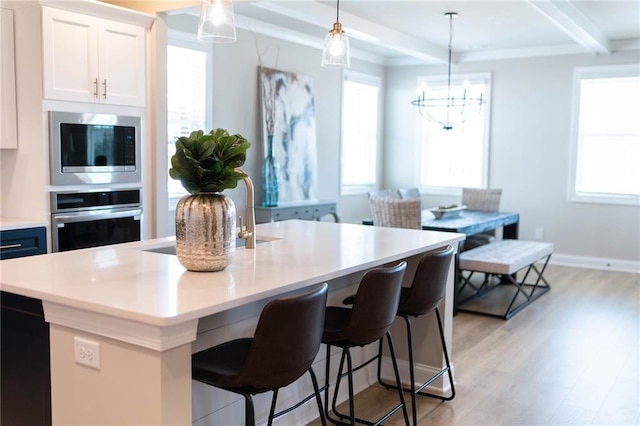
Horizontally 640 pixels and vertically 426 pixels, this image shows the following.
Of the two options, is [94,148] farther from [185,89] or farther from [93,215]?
[185,89]

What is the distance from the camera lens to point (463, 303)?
5.69 meters

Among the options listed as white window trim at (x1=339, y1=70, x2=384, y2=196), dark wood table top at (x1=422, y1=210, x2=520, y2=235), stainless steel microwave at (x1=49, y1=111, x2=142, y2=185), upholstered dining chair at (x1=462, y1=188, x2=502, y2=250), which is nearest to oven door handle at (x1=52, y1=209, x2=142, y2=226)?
stainless steel microwave at (x1=49, y1=111, x2=142, y2=185)

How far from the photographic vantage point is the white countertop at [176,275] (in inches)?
75.1

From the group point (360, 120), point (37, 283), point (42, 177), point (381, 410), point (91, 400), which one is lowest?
point (381, 410)

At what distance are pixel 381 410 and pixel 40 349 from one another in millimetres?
1832

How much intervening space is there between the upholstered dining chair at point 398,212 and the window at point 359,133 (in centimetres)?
269

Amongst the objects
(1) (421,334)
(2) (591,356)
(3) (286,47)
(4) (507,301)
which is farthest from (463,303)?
(3) (286,47)

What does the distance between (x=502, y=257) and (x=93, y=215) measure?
3429 millimetres

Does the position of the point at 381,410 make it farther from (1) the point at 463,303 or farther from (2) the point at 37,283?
(1) the point at 463,303

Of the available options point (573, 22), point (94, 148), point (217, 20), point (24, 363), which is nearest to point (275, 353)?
point (24, 363)

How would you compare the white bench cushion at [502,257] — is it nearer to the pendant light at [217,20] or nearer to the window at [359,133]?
the window at [359,133]

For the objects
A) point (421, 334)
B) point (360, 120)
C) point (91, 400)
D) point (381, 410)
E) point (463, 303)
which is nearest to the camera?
point (91, 400)

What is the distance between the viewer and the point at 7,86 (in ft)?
12.8

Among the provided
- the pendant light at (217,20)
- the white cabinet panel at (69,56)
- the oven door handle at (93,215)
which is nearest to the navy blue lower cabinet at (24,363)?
the pendant light at (217,20)
